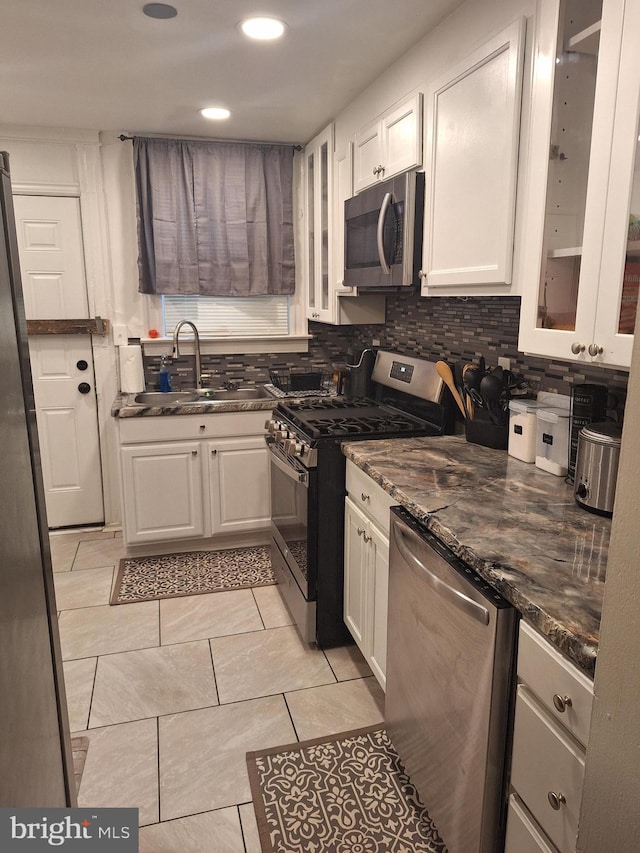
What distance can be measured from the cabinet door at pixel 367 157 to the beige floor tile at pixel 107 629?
7.44ft

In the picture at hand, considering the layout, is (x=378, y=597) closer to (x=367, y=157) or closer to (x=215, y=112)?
(x=367, y=157)

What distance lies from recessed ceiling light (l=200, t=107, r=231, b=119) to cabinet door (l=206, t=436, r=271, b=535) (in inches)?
67.8

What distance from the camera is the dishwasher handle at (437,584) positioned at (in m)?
1.30

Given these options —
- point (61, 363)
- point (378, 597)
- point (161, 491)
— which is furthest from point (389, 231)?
point (61, 363)

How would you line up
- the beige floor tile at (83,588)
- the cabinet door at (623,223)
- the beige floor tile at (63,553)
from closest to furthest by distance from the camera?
the cabinet door at (623,223) < the beige floor tile at (83,588) < the beige floor tile at (63,553)

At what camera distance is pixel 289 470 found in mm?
2654

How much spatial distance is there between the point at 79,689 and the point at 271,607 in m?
0.94

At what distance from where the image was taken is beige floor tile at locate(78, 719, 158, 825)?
1816 millimetres

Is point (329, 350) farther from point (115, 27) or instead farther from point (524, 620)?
point (524, 620)

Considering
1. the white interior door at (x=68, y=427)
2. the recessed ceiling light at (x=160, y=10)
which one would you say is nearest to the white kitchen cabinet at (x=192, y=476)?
the white interior door at (x=68, y=427)

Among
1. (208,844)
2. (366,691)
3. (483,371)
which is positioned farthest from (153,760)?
(483,371)

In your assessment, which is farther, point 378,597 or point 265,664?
point 265,664

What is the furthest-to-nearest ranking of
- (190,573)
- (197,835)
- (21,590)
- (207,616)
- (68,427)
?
(68,427) < (190,573) < (207,616) < (197,835) < (21,590)

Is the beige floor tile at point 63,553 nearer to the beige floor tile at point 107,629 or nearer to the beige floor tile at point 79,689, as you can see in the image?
the beige floor tile at point 107,629
